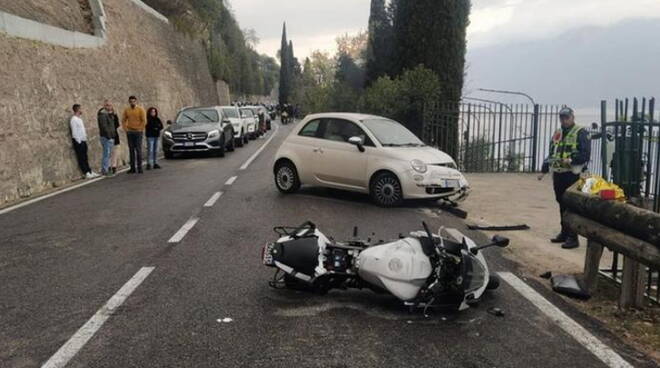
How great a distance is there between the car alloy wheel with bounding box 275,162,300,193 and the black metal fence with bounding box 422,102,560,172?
6.61 metres

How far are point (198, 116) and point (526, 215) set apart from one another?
1453cm

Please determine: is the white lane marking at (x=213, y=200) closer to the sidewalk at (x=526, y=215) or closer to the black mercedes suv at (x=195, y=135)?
the sidewalk at (x=526, y=215)

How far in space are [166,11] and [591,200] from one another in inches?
1426

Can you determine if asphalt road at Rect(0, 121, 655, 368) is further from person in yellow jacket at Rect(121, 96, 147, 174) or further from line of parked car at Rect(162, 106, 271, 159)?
line of parked car at Rect(162, 106, 271, 159)

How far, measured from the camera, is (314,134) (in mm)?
11547

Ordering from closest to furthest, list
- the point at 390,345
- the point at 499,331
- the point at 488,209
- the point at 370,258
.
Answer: the point at 390,345 < the point at 499,331 < the point at 370,258 < the point at 488,209

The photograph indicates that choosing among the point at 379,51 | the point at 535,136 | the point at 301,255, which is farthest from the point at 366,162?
the point at 379,51

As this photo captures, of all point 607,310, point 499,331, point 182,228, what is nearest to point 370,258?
point 499,331

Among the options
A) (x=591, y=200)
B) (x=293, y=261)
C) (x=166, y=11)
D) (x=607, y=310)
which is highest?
(x=166, y=11)

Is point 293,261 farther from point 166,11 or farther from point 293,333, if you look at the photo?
point 166,11

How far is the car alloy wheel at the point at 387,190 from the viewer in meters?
10.3

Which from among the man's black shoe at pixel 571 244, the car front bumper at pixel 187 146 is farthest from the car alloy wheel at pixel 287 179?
the car front bumper at pixel 187 146

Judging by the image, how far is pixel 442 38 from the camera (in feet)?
69.2

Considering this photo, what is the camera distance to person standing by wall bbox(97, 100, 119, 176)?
15.0 m
